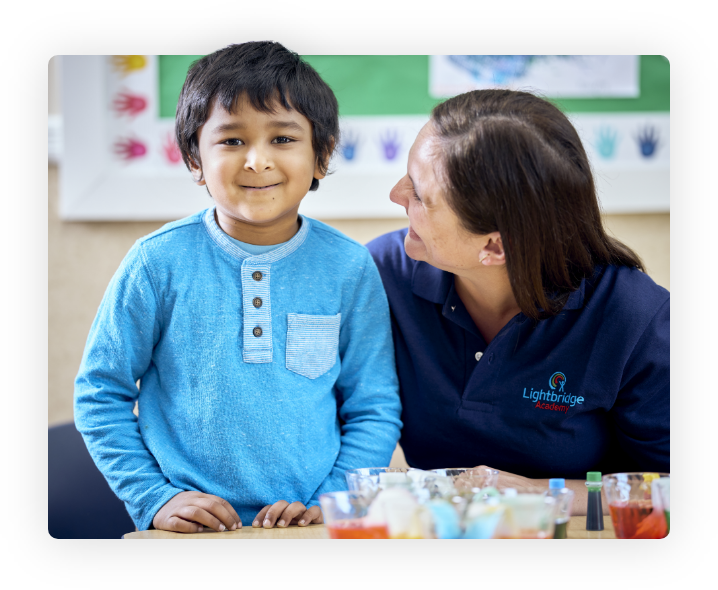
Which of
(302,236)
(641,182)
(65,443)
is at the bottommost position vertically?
(65,443)

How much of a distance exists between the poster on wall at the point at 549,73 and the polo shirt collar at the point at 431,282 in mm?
626

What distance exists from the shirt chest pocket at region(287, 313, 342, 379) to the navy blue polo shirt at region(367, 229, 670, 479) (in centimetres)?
13

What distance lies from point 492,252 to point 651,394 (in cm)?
31

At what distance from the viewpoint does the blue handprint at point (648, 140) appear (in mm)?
1480

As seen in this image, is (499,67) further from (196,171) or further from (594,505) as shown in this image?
(594,505)

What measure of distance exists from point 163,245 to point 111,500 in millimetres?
546

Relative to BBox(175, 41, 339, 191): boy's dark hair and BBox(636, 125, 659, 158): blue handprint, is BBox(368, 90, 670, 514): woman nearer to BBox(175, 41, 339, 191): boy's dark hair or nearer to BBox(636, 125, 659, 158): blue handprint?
BBox(175, 41, 339, 191): boy's dark hair

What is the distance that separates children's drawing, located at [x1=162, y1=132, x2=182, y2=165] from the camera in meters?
1.50

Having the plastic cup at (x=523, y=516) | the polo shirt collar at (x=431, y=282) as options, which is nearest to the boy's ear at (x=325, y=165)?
the polo shirt collar at (x=431, y=282)

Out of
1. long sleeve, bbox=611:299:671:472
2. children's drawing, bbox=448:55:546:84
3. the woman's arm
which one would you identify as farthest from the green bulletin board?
the woman's arm

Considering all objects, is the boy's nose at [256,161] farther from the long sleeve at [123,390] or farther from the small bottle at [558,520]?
the small bottle at [558,520]

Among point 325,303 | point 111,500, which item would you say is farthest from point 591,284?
point 111,500

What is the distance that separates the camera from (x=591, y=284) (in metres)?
0.98
